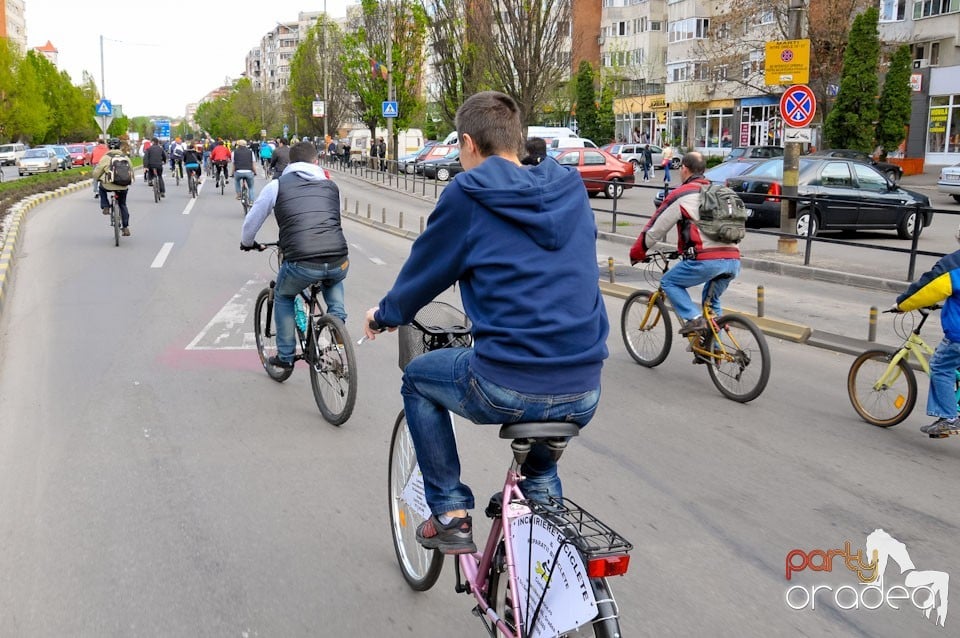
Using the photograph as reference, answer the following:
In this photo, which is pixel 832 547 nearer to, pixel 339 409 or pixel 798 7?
pixel 339 409

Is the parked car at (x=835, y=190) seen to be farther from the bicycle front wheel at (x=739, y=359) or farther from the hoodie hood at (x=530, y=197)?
the hoodie hood at (x=530, y=197)

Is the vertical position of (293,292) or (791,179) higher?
(791,179)

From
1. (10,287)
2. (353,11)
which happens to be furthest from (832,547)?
(353,11)

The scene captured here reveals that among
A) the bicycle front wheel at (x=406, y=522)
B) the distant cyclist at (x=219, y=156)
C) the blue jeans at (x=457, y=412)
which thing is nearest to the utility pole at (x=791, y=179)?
the bicycle front wheel at (x=406, y=522)

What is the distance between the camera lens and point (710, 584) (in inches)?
161

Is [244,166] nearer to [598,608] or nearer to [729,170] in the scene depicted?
[729,170]

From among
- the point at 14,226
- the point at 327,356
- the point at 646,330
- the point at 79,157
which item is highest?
the point at 79,157

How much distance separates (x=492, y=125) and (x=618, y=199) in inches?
923

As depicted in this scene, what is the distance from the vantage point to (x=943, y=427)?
19.8 ft

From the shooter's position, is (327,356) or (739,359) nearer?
(327,356)

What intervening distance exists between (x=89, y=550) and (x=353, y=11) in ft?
291

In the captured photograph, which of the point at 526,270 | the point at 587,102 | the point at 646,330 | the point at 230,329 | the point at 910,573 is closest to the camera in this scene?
the point at 526,270

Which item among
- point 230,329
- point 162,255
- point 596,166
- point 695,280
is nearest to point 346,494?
point 695,280

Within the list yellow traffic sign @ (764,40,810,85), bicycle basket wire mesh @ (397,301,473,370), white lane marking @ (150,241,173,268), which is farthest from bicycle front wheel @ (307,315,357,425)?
yellow traffic sign @ (764,40,810,85)
